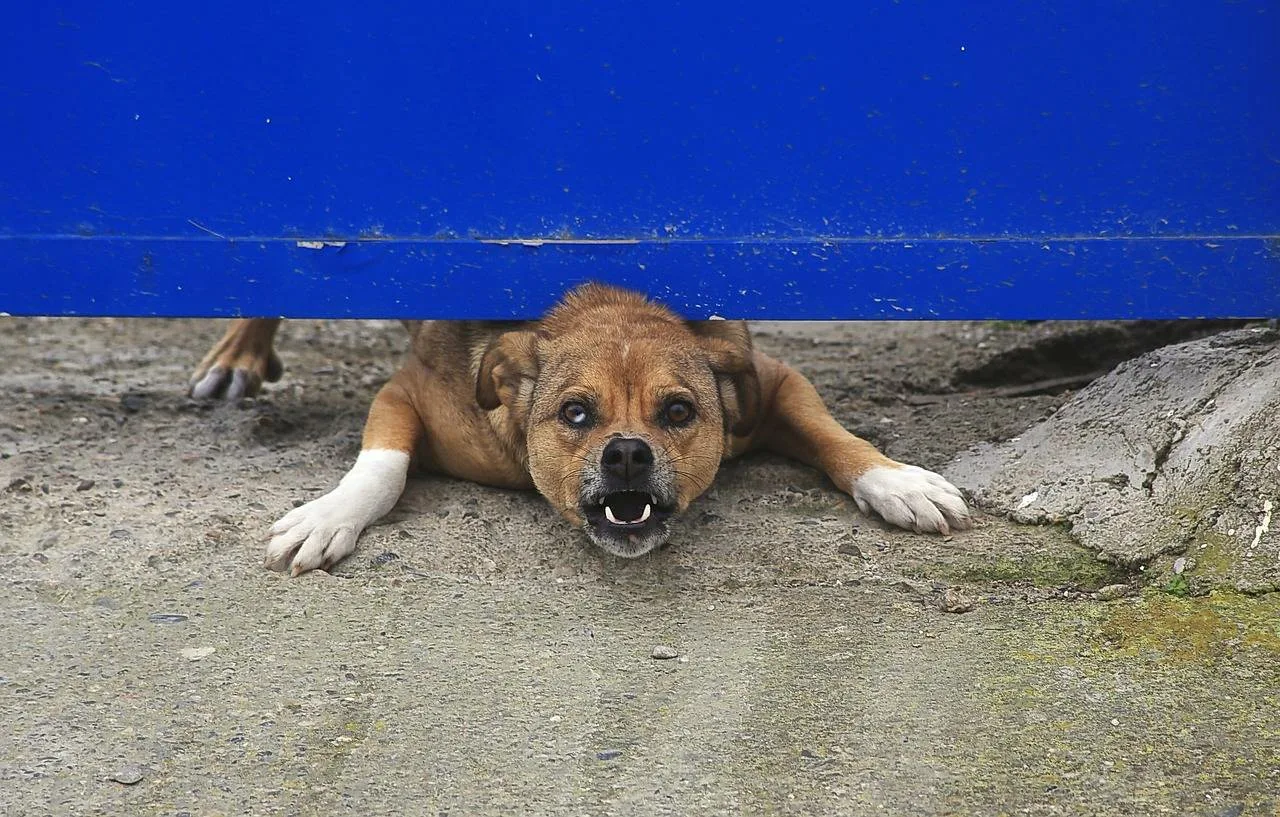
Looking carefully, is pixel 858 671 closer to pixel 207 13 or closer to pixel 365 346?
pixel 207 13

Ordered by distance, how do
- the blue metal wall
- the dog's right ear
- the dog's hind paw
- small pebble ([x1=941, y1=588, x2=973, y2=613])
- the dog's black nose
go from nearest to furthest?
small pebble ([x1=941, y1=588, x2=973, y2=613]) → the dog's black nose → the blue metal wall → the dog's right ear → the dog's hind paw

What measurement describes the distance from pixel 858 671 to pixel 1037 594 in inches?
22.2

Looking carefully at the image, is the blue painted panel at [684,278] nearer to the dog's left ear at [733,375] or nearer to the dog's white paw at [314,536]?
the dog's left ear at [733,375]

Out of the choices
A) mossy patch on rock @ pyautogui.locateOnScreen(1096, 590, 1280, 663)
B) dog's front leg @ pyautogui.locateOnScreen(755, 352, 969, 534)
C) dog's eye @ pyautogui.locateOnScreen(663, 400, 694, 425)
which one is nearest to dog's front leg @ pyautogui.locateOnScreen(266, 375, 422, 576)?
dog's eye @ pyautogui.locateOnScreen(663, 400, 694, 425)

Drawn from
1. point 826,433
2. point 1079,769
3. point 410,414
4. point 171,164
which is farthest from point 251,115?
point 1079,769

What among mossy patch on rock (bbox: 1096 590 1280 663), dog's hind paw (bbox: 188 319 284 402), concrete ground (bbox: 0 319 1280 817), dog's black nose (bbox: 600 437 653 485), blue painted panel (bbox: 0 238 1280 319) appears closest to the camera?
concrete ground (bbox: 0 319 1280 817)

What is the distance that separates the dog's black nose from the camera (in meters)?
3.35

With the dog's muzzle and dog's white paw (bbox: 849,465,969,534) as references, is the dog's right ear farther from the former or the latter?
dog's white paw (bbox: 849,465,969,534)

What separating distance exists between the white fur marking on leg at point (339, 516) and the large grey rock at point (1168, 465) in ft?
5.14

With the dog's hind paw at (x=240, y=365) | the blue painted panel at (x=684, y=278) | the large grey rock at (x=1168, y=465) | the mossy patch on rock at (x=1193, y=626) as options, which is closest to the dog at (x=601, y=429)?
the blue painted panel at (x=684, y=278)

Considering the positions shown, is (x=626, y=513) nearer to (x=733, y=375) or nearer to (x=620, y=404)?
(x=620, y=404)

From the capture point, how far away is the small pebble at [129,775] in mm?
2539

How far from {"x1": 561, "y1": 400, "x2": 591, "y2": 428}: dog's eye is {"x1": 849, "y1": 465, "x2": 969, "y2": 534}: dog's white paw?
2.47 feet

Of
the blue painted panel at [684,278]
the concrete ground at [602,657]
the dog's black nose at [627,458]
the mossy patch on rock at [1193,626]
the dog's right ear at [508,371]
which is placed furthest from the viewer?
the dog's right ear at [508,371]
